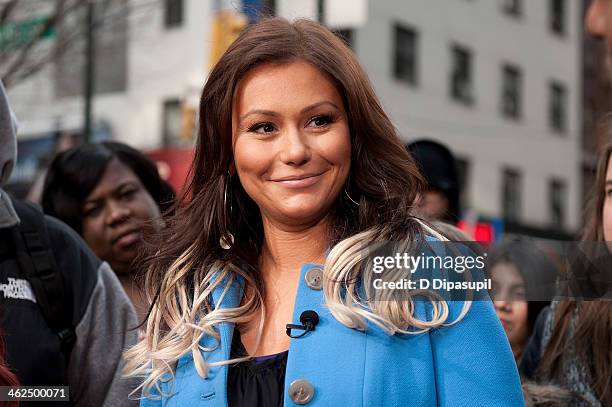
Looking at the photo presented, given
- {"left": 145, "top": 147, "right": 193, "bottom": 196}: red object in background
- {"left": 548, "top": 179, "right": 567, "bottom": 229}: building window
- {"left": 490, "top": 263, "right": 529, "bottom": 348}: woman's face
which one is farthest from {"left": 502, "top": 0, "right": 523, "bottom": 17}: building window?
{"left": 490, "top": 263, "right": 529, "bottom": 348}: woman's face

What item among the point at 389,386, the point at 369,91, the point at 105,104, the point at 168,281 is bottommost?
the point at 389,386

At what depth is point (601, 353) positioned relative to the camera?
3279mm

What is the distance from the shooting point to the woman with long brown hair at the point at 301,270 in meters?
2.46

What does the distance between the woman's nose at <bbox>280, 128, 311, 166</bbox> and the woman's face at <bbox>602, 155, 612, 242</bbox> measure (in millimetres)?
1074

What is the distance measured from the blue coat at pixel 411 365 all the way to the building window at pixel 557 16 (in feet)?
87.8

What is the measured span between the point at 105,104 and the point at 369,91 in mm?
21164

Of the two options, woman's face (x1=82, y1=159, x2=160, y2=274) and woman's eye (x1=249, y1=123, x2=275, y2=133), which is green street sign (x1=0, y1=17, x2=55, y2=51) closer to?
woman's face (x1=82, y1=159, x2=160, y2=274)

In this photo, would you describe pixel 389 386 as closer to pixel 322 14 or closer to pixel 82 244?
pixel 82 244

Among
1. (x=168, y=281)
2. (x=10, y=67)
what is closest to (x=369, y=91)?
(x=168, y=281)

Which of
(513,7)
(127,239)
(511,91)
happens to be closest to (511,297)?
(127,239)

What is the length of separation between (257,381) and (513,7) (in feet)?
83.0

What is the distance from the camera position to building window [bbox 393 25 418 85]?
22875 millimetres
